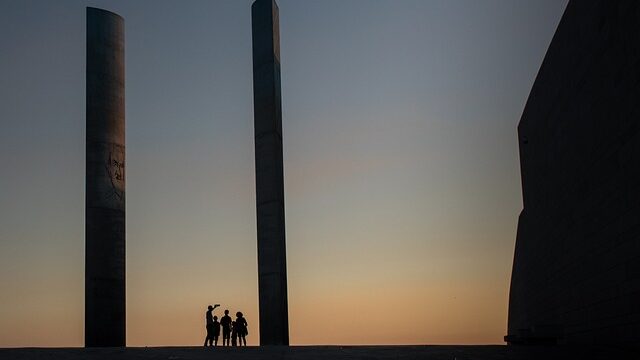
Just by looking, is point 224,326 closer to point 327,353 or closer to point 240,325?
point 240,325

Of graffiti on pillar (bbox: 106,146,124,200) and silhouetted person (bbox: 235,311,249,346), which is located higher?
graffiti on pillar (bbox: 106,146,124,200)

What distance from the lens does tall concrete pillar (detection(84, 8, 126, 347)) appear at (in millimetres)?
22781

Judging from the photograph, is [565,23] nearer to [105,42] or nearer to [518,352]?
[518,352]

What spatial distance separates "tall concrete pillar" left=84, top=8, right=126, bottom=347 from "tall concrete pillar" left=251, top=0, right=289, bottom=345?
155 inches

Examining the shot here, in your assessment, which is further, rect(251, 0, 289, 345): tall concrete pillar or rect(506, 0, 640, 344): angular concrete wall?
rect(251, 0, 289, 345): tall concrete pillar

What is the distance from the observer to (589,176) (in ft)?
51.4

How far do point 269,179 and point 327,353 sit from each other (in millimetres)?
9652

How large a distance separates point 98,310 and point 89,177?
355 centimetres

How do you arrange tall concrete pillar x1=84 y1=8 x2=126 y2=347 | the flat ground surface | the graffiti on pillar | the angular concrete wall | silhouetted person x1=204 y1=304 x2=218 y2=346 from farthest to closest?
the graffiti on pillar
tall concrete pillar x1=84 y1=8 x2=126 y2=347
silhouetted person x1=204 y1=304 x2=218 y2=346
the angular concrete wall
the flat ground surface

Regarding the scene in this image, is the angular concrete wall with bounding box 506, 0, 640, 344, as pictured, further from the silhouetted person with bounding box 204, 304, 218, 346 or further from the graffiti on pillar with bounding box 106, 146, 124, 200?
the graffiti on pillar with bounding box 106, 146, 124, 200

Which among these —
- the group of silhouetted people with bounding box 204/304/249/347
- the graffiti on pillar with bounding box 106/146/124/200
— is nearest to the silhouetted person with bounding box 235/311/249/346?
the group of silhouetted people with bounding box 204/304/249/347

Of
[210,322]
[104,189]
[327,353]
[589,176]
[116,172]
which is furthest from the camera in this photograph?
[116,172]

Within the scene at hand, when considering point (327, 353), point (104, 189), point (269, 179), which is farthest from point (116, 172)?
point (327, 353)

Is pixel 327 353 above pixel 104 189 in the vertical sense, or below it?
below
